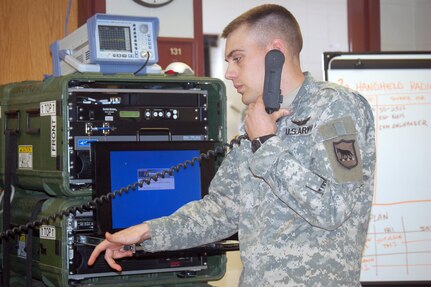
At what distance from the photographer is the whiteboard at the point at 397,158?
10.8 ft

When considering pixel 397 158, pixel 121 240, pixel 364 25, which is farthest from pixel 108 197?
pixel 364 25

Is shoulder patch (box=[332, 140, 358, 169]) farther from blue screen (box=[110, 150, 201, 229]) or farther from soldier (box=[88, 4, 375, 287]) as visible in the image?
blue screen (box=[110, 150, 201, 229])

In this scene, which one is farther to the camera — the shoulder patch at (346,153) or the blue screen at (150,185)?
the blue screen at (150,185)

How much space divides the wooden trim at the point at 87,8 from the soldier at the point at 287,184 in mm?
2075

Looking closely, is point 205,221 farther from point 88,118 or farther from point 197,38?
point 197,38

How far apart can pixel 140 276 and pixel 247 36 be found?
1116 mm

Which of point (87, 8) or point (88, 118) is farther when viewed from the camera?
point (87, 8)

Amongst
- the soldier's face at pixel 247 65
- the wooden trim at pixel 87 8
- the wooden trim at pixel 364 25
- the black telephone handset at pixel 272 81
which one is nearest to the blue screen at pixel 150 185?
the soldier's face at pixel 247 65

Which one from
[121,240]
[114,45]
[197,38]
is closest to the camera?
[121,240]

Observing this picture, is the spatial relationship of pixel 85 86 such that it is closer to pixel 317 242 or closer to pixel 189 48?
pixel 317 242

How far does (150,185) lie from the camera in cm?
268

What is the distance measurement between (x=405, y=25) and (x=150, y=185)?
10.3 ft

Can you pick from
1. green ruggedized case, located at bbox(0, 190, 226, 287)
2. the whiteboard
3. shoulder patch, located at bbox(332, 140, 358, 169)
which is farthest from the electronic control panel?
shoulder patch, located at bbox(332, 140, 358, 169)

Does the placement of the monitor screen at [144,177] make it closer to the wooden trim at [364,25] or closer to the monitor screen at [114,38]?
the monitor screen at [114,38]
